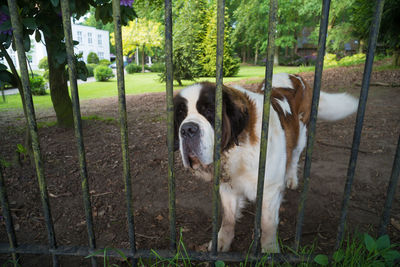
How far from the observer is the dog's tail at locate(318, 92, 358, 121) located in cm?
354

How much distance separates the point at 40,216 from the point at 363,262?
2.82 m

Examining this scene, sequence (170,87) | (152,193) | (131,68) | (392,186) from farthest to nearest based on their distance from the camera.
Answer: (131,68) → (152,193) → (392,186) → (170,87)

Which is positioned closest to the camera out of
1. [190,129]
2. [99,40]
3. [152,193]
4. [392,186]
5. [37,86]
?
[392,186]

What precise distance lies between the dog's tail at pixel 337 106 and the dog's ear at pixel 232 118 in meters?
2.02

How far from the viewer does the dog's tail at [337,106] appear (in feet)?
11.6

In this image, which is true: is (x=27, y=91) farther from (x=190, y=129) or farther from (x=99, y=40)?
(x=99, y=40)

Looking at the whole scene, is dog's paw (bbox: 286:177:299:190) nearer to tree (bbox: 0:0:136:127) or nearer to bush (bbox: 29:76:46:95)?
tree (bbox: 0:0:136:127)

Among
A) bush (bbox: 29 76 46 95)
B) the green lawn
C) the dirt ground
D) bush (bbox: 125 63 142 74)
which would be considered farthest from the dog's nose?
bush (bbox: 125 63 142 74)

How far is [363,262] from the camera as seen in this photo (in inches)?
62.0

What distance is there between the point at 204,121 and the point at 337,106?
7.80 ft

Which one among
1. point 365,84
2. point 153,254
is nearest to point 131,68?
point 153,254

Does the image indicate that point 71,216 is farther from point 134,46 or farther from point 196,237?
point 134,46

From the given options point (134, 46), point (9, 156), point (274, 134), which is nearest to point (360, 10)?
point (274, 134)

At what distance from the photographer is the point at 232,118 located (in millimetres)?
2014
